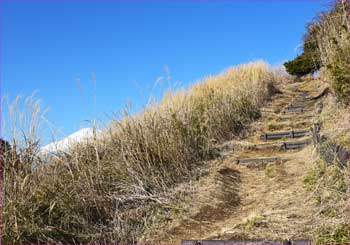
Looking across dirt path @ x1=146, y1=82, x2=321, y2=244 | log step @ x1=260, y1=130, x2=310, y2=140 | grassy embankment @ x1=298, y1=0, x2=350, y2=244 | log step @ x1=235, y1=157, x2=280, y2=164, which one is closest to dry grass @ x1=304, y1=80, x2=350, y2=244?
grassy embankment @ x1=298, y1=0, x2=350, y2=244

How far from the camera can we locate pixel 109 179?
4.43 meters

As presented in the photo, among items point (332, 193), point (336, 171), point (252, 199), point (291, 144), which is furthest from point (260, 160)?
point (332, 193)

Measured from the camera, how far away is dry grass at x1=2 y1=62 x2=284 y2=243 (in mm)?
3637

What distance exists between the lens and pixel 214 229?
12.6ft

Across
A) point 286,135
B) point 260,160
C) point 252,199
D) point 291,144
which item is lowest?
point 252,199

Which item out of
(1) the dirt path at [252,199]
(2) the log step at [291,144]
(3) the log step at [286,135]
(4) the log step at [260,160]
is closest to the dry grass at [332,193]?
(1) the dirt path at [252,199]

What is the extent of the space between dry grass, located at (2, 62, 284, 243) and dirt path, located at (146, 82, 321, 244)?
27 centimetres

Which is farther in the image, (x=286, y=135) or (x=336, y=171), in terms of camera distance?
(x=286, y=135)

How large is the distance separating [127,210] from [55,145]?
108 centimetres

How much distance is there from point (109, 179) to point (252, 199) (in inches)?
62.4

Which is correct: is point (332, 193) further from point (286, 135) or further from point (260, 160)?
point (286, 135)

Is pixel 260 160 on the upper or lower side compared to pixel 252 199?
upper

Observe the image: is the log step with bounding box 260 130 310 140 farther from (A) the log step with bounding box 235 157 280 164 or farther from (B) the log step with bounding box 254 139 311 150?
(A) the log step with bounding box 235 157 280 164

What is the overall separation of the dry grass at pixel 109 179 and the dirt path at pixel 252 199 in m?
0.27
